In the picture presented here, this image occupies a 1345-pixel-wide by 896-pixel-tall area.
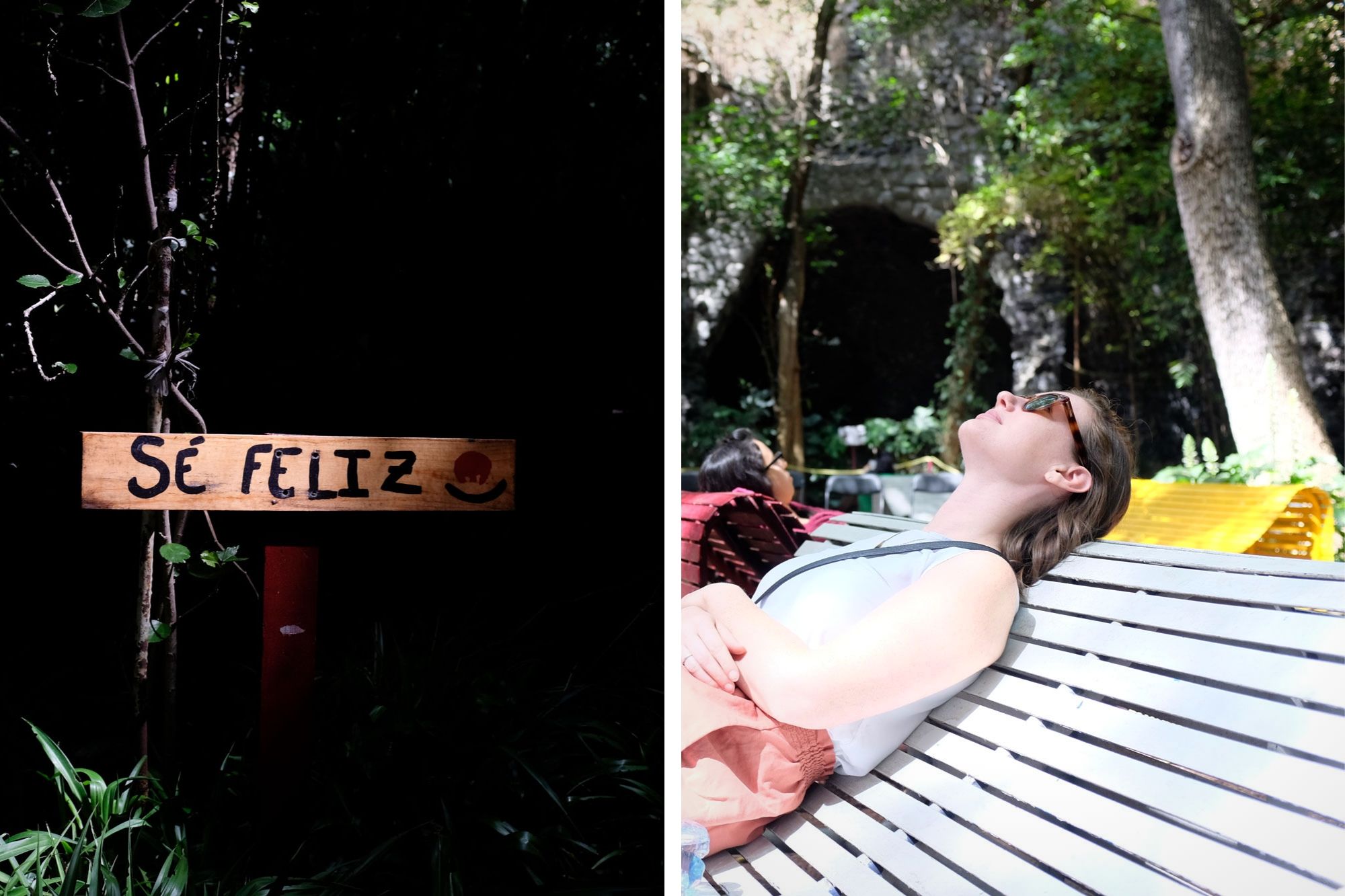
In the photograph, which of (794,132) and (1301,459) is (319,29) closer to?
(794,132)

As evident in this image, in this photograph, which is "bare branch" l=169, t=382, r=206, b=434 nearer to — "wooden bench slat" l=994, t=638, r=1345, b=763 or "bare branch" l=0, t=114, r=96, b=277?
"bare branch" l=0, t=114, r=96, b=277

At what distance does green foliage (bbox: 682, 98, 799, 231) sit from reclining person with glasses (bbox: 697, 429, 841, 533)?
1998 millimetres

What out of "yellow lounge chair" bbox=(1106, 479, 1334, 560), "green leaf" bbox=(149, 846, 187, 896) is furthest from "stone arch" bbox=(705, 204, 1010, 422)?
"green leaf" bbox=(149, 846, 187, 896)

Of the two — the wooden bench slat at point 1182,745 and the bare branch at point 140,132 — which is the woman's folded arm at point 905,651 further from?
the bare branch at point 140,132

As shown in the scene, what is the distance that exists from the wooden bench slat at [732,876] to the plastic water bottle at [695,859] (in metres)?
0.01

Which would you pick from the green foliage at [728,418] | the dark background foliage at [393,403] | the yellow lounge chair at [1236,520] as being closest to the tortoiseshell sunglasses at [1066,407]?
the yellow lounge chair at [1236,520]

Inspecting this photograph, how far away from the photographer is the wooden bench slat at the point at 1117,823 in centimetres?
115

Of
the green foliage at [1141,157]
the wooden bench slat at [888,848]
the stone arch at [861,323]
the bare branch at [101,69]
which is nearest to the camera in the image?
the wooden bench slat at [888,848]

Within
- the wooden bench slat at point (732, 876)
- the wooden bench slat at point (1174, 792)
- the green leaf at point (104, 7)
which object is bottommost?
the wooden bench slat at point (732, 876)

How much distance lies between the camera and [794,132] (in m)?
3.74

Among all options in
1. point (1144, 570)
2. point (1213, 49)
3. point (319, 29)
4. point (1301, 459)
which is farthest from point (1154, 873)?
point (319, 29)

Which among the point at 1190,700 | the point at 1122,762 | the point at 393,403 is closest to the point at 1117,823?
the point at 1122,762

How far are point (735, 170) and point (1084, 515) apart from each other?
277 cm

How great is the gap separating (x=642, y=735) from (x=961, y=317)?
1.82 meters
